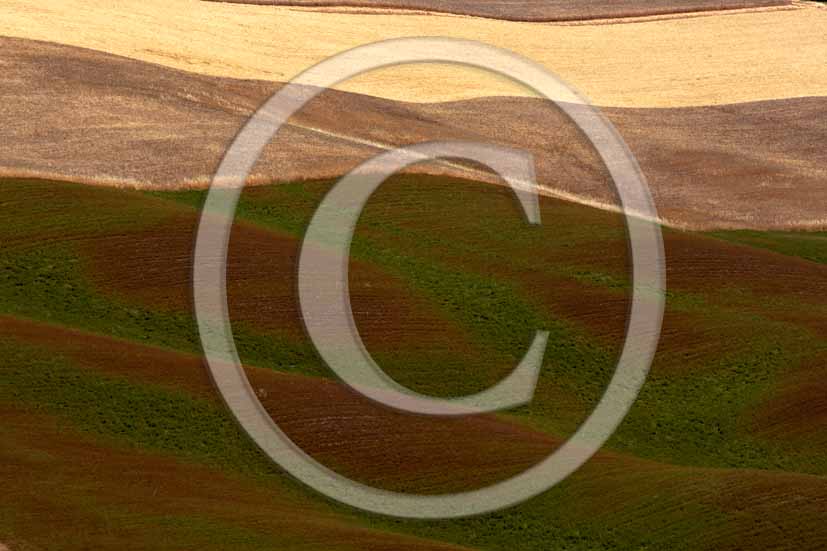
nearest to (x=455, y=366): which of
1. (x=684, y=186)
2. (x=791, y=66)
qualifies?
(x=684, y=186)

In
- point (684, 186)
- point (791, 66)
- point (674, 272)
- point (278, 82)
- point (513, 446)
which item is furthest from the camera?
point (791, 66)

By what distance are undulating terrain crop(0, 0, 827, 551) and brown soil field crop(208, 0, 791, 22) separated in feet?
39.3

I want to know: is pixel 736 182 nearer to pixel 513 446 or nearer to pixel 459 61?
pixel 459 61

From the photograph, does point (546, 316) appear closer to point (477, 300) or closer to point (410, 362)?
point (477, 300)

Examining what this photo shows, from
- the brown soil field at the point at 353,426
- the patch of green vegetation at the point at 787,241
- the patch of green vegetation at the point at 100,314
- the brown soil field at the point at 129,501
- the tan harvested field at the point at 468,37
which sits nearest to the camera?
the brown soil field at the point at 129,501

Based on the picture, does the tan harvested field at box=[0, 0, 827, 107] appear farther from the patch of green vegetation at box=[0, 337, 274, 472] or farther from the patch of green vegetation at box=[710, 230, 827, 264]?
the patch of green vegetation at box=[0, 337, 274, 472]

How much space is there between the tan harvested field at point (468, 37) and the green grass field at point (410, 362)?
20.0 meters

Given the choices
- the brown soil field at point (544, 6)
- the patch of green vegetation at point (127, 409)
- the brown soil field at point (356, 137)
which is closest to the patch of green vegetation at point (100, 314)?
the patch of green vegetation at point (127, 409)

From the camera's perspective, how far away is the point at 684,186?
55.7 metres

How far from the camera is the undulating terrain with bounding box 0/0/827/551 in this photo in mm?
26141

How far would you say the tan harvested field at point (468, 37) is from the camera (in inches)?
2414

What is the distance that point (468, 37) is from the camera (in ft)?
241

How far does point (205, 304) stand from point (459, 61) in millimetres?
37804

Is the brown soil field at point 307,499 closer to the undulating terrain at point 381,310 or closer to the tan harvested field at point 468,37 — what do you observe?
the undulating terrain at point 381,310
